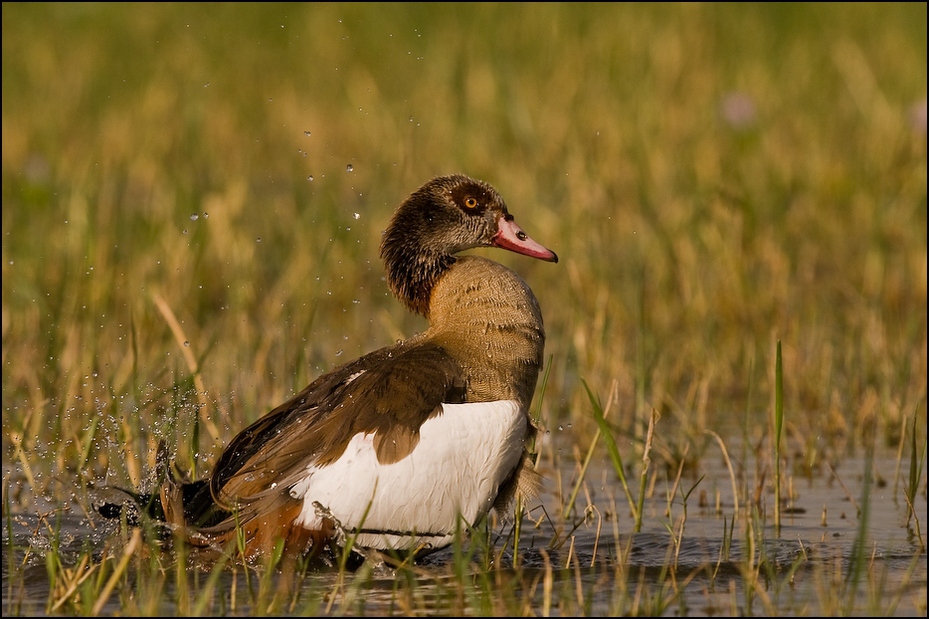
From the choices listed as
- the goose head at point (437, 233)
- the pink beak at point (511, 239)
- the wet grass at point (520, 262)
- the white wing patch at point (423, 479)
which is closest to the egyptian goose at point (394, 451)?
the white wing patch at point (423, 479)

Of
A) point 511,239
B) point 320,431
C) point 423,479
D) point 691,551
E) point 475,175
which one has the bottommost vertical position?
point 691,551

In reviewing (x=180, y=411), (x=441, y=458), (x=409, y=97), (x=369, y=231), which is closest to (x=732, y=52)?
(x=409, y=97)

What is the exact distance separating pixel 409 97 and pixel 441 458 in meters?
7.18

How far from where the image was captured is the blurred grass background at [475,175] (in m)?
6.29

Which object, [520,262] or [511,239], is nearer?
[511,239]

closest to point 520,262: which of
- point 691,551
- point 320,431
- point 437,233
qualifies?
point 437,233

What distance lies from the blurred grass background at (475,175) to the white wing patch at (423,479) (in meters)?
0.77

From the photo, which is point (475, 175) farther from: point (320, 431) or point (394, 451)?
point (394, 451)

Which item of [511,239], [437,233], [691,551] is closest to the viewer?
[691,551]

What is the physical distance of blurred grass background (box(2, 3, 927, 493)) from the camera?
20.6 ft

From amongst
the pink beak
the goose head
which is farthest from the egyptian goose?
the pink beak

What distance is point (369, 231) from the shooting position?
27.9 feet

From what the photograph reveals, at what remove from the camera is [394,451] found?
4.45 m

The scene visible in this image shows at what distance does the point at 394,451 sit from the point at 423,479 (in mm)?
115
